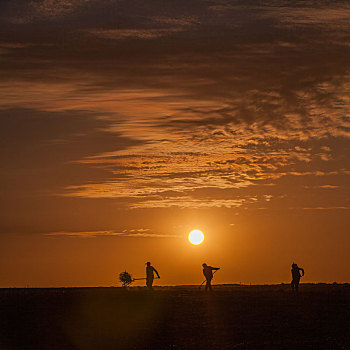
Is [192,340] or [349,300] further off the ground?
[349,300]

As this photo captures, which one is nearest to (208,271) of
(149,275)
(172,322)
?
(149,275)

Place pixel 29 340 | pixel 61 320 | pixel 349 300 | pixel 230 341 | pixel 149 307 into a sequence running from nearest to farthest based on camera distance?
pixel 230 341 → pixel 29 340 → pixel 61 320 → pixel 149 307 → pixel 349 300

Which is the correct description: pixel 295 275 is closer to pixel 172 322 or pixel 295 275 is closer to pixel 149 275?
pixel 149 275

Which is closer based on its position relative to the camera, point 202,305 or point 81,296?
point 202,305

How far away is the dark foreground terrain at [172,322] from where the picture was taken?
30875 mm

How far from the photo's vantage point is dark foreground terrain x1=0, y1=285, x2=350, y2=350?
30.9m

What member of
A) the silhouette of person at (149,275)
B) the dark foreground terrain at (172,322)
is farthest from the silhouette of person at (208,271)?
the dark foreground terrain at (172,322)

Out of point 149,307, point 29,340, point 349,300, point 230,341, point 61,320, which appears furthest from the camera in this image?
point 349,300

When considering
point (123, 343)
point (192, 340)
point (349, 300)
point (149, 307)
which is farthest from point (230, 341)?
point (349, 300)

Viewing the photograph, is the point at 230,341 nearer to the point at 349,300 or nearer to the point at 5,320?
the point at 5,320

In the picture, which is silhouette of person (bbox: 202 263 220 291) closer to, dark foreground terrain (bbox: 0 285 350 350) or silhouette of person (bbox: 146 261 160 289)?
silhouette of person (bbox: 146 261 160 289)

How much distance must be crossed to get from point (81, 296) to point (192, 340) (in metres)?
17.9

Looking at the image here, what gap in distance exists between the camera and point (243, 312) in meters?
38.7

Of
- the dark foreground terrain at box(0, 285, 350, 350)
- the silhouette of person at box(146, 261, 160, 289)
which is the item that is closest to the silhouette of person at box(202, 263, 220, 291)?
the silhouette of person at box(146, 261, 160, 289)
